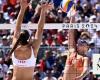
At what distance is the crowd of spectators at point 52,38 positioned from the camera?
28.3 feet

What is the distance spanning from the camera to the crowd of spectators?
862 centimetres

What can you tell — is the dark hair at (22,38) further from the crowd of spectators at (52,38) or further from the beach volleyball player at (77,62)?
the crowd of spectators at (52,38)

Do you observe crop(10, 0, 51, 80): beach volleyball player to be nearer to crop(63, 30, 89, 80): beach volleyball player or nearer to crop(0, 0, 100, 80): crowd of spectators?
crop(63, 30, 89, 80): beach volleyball player

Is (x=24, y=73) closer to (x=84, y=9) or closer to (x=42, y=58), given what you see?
(x=42, y=58)

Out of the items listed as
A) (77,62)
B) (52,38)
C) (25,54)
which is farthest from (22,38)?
(52,38)

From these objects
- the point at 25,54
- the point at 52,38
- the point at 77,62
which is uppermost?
the point at 25,54

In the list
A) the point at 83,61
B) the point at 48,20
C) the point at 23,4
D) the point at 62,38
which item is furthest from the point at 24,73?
the point at 48,20

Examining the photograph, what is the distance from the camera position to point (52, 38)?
415 inches

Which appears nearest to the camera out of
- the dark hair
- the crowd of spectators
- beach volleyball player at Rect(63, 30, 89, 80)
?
the dark hair

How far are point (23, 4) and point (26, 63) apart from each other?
2.25ft

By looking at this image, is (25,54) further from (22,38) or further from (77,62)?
(77,62)

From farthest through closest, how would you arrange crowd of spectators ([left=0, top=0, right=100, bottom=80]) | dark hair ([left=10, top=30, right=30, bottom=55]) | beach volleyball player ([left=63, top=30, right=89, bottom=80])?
crowd of spectators ([left=0, top=0, right=100, bottom=80])
beach volleyball player ([left=63, top=30, right=89, bottom=80])
dark hair ([left=10, top=30, right=30, bottom=55])

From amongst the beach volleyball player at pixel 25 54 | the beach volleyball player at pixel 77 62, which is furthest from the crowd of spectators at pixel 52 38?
the beach volleyball player at pixel 25 54

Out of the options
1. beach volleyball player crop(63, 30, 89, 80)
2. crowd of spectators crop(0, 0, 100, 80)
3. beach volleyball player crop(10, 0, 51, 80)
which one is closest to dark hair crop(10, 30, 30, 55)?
beach volleyball player crop(10, 0, 51, 80)
